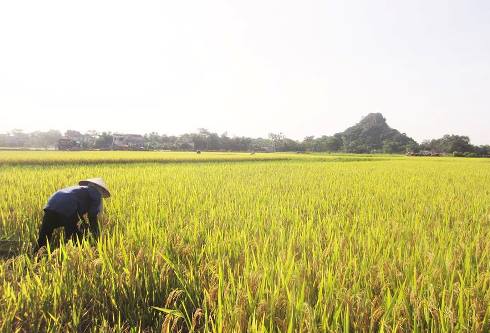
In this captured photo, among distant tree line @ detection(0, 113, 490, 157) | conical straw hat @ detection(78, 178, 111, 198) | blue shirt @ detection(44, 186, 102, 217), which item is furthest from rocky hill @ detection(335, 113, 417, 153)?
blue shirt @ detection(44, 186, 102, 217)

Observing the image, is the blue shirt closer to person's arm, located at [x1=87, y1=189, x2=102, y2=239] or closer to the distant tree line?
person's arm, located at [x1=87, y1=189, x2=102, y2=239]

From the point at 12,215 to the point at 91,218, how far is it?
4.11 feet

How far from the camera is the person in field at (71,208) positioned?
2.54 m

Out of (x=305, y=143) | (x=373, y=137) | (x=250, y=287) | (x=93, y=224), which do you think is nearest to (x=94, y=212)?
(x=93, y=224)

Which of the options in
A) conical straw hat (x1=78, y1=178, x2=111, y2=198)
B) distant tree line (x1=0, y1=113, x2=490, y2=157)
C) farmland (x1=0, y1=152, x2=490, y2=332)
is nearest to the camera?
farmland (x1=0, y1=152, x2=490, y2=332)

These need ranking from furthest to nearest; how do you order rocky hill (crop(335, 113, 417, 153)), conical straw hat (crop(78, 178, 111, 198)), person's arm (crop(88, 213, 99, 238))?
1. rocky hill (crop(335, 113, 417, 153))
2. conical straw hat (crop(78, 178, 111, 198))
3. person's arm (crop(88, 213, 99, 238))

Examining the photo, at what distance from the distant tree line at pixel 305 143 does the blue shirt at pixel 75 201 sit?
50.0 meters

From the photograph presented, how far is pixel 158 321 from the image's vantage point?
5.00 feet

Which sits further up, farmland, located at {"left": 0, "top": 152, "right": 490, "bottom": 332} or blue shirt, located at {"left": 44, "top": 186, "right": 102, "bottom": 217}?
blue shirt, located at {"left": 44, "top": 186, "right": 102, "bottom": 217}

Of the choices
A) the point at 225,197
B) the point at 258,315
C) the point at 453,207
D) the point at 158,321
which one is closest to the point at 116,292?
the point at 158,321

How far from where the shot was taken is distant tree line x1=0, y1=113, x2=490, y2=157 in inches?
2454

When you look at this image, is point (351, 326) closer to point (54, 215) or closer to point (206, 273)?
point (206, 273)

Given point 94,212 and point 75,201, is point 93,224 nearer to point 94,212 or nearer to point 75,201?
point 94,212

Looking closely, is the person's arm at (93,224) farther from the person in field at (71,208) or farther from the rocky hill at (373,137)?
the rocky hill at (373,137)
